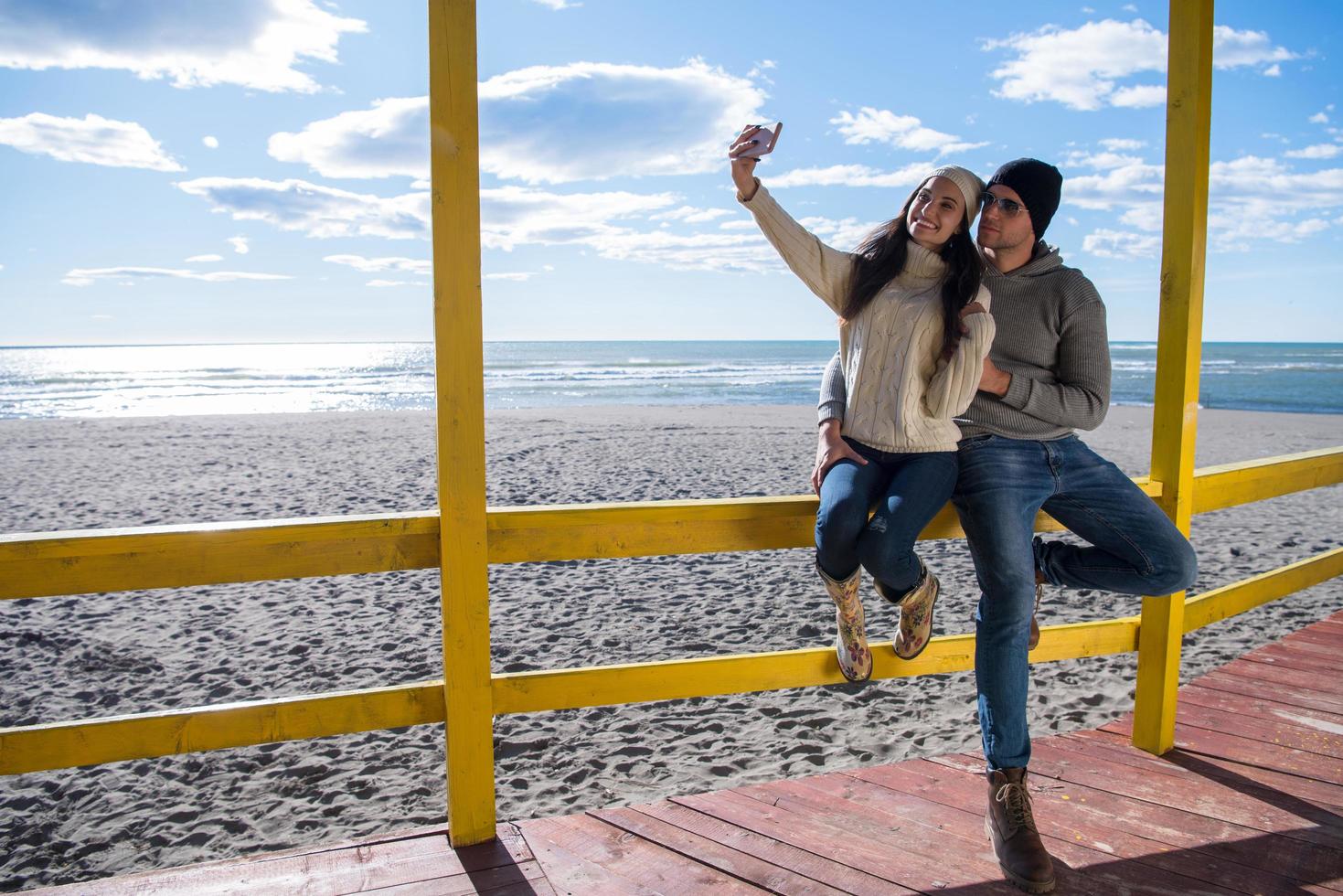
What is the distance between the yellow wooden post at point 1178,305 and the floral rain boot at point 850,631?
40.5 inches

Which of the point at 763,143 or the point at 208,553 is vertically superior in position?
the point at 763,143

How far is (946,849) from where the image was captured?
2234 millimetres

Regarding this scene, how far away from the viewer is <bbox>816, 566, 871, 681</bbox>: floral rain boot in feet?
7.45

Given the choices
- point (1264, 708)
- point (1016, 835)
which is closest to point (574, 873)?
point (1016, 835)

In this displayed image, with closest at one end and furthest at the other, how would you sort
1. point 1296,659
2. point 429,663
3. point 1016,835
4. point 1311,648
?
point 1016,835 < point 1296,659 < point 1311,648 < point 429,663

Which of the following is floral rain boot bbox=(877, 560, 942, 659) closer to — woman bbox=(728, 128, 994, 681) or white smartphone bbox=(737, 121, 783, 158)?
woman bbox=(728, 128, 994, 681)

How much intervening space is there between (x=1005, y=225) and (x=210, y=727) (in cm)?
227

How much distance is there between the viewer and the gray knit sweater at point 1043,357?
235cm

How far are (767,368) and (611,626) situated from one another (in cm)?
3794

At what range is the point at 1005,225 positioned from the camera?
7.82 feet

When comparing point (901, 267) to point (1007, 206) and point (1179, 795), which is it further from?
point (1179, 795)

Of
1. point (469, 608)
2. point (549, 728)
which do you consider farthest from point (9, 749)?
point (549, 728)

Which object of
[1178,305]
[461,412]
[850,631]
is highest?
[1178,305]

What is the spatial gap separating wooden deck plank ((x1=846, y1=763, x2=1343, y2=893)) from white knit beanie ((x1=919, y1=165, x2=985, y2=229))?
1535 millimetres
